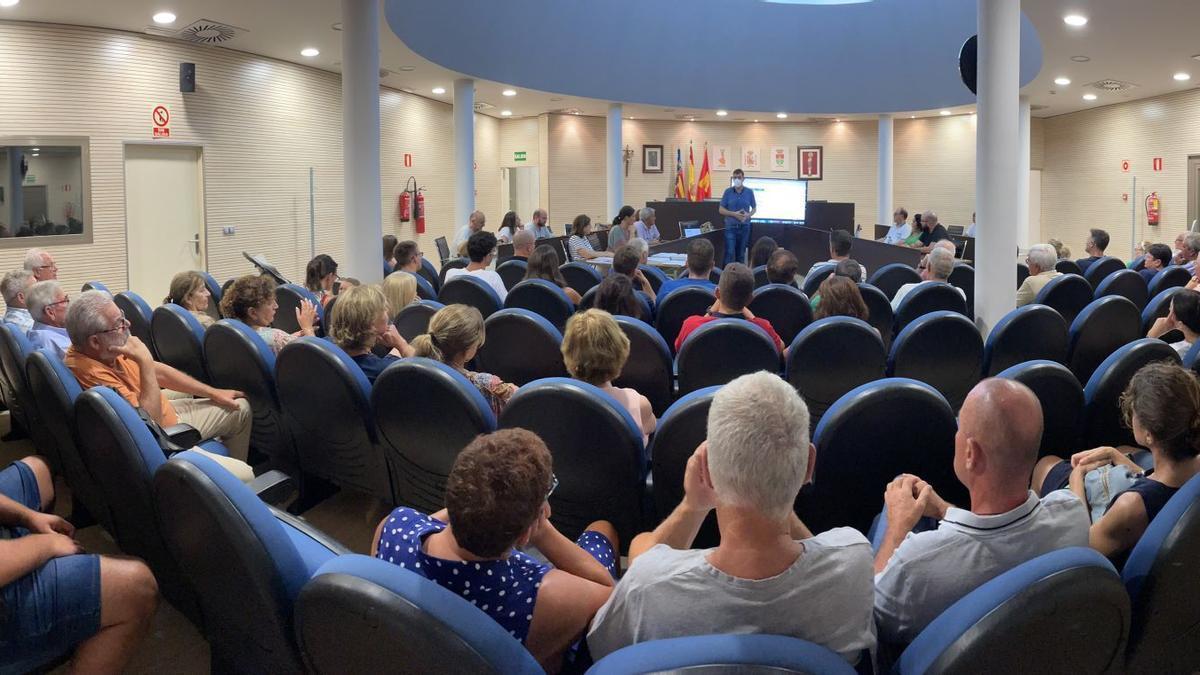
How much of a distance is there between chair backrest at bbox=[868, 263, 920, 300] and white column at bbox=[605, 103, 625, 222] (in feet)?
27.6

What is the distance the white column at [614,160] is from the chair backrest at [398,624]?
14.2 m

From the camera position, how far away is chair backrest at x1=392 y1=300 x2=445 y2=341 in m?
4.52

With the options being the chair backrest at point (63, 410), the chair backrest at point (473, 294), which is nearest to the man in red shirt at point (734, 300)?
the chair backrest at point (473, 294)

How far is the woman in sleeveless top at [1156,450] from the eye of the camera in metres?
1.95

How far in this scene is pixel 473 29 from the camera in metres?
11.3

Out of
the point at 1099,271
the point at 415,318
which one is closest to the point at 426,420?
the point at 415,318

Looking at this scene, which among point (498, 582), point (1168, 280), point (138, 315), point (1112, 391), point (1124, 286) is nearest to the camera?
point (498, 582)

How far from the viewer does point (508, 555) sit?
62.6 inches

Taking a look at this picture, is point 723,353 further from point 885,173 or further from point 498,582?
point 885,173

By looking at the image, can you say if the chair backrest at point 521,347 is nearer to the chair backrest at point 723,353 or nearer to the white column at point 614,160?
the chair backrest at point 723,353

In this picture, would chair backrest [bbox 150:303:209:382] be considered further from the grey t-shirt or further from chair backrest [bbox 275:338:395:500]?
the grey t-shirt

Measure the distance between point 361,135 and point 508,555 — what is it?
6762 mm

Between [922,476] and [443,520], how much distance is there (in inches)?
54.3

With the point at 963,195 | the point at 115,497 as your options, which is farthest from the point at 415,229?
the point at 115,497
